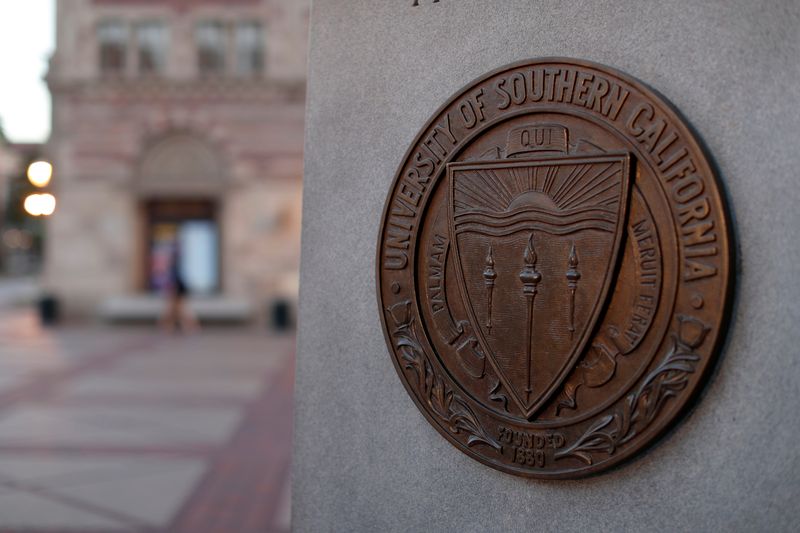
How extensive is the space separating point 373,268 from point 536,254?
0.77 m

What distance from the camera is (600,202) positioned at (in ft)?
8.52

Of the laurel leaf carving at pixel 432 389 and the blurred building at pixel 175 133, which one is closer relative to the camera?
the laurel leaf carving at pixel 432 389

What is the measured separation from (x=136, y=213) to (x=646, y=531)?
1989 cm

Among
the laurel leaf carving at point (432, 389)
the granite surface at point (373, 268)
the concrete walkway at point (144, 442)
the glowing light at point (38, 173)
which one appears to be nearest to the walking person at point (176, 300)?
the concrete walkway at point (144, 442)

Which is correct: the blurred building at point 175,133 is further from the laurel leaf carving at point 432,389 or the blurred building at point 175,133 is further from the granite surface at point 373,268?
the laurel leaf carving at point 432,389

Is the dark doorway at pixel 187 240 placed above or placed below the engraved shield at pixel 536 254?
below

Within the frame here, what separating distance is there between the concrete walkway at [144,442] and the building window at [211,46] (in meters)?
9.12

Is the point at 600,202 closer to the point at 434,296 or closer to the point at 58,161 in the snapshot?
the point at 434,296

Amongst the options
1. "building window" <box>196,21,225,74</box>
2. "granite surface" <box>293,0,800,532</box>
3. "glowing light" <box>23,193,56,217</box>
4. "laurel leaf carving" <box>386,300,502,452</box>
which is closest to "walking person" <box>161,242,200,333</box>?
"building window" <box>196,21,225,74</box>

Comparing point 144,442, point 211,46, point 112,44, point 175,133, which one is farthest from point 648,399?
point 112,44

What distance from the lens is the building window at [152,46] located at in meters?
20.6

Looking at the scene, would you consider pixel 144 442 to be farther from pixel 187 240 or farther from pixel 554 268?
pixel 187 240

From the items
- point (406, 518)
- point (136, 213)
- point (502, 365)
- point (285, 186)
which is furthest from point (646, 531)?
point (136, 213)

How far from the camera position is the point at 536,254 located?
108 inches
